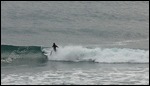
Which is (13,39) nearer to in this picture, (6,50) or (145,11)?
(6,50)

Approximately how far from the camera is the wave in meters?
33.2

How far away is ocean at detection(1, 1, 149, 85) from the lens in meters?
26.7

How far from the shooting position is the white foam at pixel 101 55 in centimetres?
3328

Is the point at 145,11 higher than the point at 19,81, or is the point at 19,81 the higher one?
the point at 145,11

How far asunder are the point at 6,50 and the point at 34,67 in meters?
6.83

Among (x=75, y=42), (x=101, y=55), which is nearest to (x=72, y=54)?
(x=101, y=55)

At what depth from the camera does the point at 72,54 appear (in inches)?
1378

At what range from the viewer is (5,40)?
40250mm

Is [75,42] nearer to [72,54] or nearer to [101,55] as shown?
[72,54]

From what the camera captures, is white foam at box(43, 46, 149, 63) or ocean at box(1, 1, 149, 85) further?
white foam at box(43, 46, 149, 63)

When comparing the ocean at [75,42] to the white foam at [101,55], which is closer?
the ocean at [75,42]

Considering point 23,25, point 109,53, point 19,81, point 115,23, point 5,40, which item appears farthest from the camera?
point 115,23

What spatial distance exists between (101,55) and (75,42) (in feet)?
19.8

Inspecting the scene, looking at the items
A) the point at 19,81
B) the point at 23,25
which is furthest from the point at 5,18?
the point at 19,81
